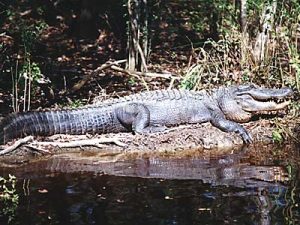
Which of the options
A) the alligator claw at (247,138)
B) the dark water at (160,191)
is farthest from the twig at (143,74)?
the dark water at (160,191)

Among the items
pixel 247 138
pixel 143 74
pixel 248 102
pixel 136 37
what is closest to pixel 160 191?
pixel 247 138

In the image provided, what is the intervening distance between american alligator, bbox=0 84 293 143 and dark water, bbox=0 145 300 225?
0.93m

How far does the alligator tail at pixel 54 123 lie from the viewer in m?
7.45

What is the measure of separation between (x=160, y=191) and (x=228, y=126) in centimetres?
243

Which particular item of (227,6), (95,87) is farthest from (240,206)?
(227,6)

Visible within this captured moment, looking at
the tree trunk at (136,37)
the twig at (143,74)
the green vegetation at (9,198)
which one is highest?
the tree trunk at (136,37)

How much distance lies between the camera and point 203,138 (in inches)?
298

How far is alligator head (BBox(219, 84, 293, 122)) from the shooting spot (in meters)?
8.17

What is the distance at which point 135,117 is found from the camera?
8039 millimetres

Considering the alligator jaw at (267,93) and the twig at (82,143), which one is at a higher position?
the alligator jaw at (267,93)

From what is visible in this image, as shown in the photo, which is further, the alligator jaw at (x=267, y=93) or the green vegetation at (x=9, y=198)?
the alligator jaw at (x=267, y=93)

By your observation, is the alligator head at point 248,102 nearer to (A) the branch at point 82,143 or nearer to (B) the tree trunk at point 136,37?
(A) the branch at point 82,143

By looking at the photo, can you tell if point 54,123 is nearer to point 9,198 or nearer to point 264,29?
point 9,198

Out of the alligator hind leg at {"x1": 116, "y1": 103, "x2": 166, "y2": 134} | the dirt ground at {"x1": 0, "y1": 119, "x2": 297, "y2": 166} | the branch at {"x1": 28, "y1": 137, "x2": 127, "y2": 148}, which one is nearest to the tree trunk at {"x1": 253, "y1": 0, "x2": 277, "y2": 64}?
A: the dirt ground at {"x1": 0, "y1": 119, "x2": 297, "y2": 166}
